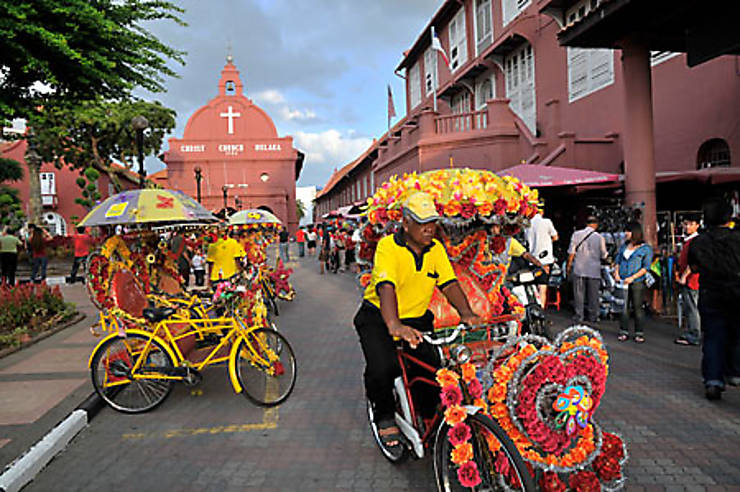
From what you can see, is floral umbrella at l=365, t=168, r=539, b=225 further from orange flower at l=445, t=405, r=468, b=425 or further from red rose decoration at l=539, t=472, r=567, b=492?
red rose decoration at l=539, t=472, r=567, b=492

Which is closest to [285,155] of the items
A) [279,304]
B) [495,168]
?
[495,168]

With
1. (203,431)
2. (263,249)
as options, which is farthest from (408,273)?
(263,249)

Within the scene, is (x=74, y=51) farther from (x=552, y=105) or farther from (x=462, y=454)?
(x=552, y=105)

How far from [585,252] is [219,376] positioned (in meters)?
6.16

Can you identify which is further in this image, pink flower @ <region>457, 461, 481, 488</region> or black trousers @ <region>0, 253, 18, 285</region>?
black trousers @ <region>0, 253, 18, 285</region>

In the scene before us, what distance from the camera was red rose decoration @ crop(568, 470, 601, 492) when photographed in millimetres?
3047

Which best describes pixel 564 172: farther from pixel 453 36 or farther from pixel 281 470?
pixel 453 36

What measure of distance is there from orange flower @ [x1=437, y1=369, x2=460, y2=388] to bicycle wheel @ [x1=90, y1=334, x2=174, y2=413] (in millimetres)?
3701

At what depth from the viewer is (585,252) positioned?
8812 millimetres

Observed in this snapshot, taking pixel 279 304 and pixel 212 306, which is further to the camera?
pixel 279 304

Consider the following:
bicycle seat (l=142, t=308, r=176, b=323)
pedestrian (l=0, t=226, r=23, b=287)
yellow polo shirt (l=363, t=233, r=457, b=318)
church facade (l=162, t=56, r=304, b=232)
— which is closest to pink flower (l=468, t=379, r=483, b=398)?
yellow polo shirt (l=363, t=233, r=457, b=318)

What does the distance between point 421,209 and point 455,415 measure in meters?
1.28

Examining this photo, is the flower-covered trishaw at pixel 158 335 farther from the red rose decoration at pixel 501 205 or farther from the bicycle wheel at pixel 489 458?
the bicycle wheel at pixel 489 458

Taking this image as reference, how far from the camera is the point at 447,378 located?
2.88 meters
